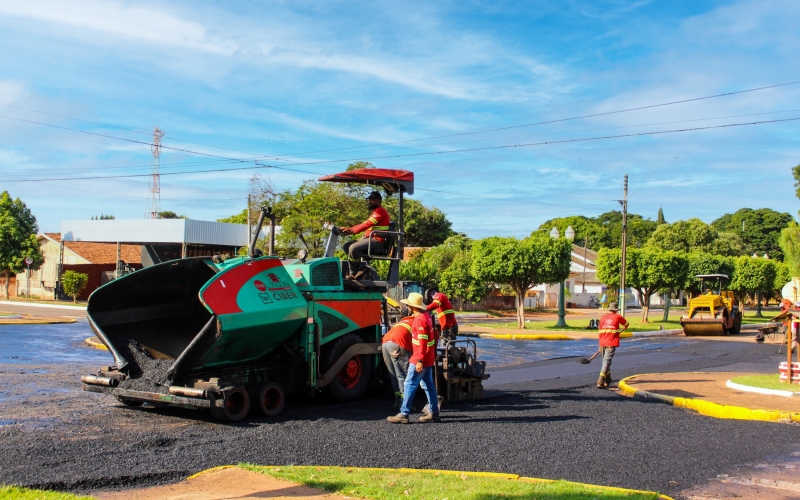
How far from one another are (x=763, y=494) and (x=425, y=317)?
15.1 ft

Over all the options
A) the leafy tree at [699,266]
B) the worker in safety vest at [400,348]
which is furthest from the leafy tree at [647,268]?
the worker in safety vest at [400,348]

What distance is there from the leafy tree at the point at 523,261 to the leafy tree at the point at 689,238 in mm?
46983

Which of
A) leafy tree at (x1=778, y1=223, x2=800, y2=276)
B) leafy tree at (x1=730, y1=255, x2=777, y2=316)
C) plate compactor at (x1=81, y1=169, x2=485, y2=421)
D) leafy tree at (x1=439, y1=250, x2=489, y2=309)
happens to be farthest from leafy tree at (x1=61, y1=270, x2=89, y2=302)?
leafy tree at (x1=778, y1=223, x2=800, y2=276)

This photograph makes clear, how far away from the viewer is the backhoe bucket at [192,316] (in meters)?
8.92

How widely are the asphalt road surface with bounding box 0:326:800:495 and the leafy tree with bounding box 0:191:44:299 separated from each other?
39511 millimetres

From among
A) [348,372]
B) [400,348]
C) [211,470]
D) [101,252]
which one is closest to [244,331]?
[400,348]

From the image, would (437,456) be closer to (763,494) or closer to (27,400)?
(763,494)

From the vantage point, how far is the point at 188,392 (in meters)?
8.73

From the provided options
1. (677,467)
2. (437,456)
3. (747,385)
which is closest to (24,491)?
(437,456)

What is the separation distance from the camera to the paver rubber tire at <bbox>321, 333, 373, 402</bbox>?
10.9 metres

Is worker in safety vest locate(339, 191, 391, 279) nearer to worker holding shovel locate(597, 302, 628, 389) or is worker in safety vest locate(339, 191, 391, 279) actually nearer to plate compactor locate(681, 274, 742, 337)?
worker holding shovel locate(597, 302, 628, 389)

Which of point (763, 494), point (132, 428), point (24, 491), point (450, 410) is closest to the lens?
A: point (24, 491)

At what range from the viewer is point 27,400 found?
10.4m

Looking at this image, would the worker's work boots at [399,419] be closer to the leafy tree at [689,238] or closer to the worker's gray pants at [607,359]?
the worker's gray pants at [607,359]
